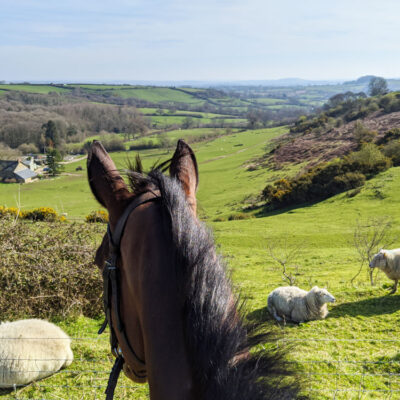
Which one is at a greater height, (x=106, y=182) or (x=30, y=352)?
(x=106, y=182)

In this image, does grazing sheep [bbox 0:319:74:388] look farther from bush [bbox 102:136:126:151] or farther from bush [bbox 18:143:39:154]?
bush [bbox 18:143:39:154]

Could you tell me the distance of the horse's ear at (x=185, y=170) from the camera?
1877 millimetres

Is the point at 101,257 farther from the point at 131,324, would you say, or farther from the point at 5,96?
the point at 5,96

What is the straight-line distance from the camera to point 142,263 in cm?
149

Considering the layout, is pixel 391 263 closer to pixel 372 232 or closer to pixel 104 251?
pixel 104 251

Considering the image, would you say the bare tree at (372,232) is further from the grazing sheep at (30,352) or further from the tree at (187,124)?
the tree at (187,124)

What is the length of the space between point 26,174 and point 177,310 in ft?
230

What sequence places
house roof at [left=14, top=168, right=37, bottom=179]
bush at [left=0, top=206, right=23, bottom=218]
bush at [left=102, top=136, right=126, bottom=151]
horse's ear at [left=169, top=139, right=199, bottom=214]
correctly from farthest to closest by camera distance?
house roof at [left=14, top=168, right=37, bottom=179]
bush at [left=102, top=136, right=126, bottom=151]
bush at [left=0, top=206, right=23, bottom=218]
horse's ear at [left=169, top=139, right=199, bottom=214]

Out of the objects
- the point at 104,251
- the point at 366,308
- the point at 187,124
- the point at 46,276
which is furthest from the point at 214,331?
the point at 187,124

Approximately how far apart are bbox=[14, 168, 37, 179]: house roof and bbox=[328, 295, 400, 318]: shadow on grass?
2488 inches

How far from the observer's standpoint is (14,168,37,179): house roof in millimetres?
62438

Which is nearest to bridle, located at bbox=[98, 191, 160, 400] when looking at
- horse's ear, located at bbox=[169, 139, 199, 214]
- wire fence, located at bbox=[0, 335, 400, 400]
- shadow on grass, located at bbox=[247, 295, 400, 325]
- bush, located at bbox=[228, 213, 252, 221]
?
horse's ear, located at bbox=[169, 139, 199, 214]

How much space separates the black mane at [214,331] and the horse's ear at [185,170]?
12.2 inches

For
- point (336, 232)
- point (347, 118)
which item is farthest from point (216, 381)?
point (347, 118)
